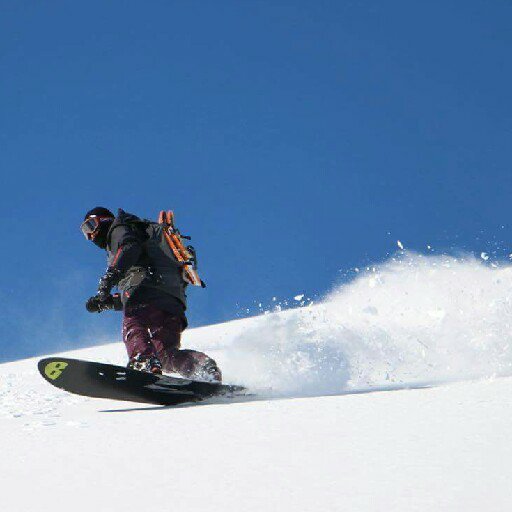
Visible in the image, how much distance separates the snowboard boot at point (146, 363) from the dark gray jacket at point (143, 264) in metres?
0.60

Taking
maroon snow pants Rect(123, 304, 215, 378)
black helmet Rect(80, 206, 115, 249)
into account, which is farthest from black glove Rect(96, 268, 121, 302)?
black helmet Rect(80, 206, 115, 249)

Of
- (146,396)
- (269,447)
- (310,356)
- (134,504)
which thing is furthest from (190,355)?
(134,504)

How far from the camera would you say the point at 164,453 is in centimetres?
300

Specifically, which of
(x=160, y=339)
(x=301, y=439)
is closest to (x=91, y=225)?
(x=160, y=339)

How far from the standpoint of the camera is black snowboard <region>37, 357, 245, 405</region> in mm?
5176

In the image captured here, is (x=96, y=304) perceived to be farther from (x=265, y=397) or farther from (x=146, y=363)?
(x=265, y=397)

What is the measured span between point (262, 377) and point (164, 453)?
3.63m

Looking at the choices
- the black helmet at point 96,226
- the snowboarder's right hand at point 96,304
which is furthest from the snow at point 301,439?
the black helmet at point 96,226

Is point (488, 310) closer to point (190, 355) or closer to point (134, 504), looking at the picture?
point (190, 355)

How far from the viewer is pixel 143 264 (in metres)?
6.47

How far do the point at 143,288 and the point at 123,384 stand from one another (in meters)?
1.36

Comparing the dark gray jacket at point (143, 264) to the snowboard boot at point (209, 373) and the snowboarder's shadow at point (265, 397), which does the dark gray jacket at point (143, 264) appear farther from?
the snowboarder's shadow at point (265, 397)

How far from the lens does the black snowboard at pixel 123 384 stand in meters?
5.18

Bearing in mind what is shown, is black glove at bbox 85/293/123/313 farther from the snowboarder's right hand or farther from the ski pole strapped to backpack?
the ski pole strapped to backpack
